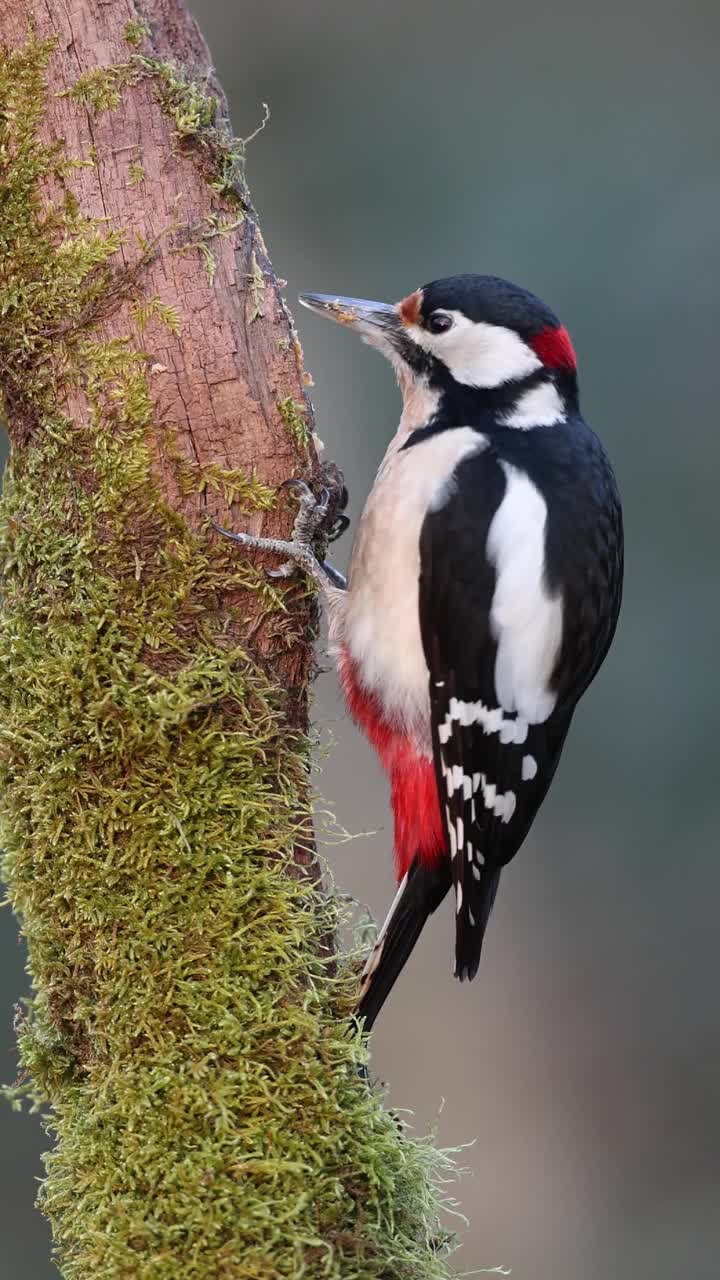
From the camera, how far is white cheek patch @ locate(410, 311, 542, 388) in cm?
237

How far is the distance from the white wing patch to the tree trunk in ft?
1.18

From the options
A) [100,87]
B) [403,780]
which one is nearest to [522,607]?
[403,780]

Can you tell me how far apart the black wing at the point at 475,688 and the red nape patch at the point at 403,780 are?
0.17 feet

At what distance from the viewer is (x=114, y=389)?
Result: 6.02ft

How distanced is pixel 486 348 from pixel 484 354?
11mm

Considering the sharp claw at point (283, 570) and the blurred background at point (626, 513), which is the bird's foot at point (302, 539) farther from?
the blurred background at point (626, 513)

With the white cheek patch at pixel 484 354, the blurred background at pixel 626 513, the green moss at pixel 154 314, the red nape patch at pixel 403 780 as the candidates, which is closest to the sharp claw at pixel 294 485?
the green moss at pixel 154 314

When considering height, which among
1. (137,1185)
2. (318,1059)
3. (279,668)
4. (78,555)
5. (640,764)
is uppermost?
(78,555)

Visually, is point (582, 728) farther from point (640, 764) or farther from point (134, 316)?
point (134, 316)

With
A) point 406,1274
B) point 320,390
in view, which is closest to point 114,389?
point 406,1274

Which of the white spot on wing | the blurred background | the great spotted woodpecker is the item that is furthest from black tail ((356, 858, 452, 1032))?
the blurred background

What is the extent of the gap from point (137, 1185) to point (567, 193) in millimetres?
4278

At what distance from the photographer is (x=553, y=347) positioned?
7.77 ft

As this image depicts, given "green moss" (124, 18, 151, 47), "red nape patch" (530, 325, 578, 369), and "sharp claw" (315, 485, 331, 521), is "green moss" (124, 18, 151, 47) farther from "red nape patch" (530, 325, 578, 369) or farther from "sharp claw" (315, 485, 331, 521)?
"red nape patch" (530, 325, 578, 369)
